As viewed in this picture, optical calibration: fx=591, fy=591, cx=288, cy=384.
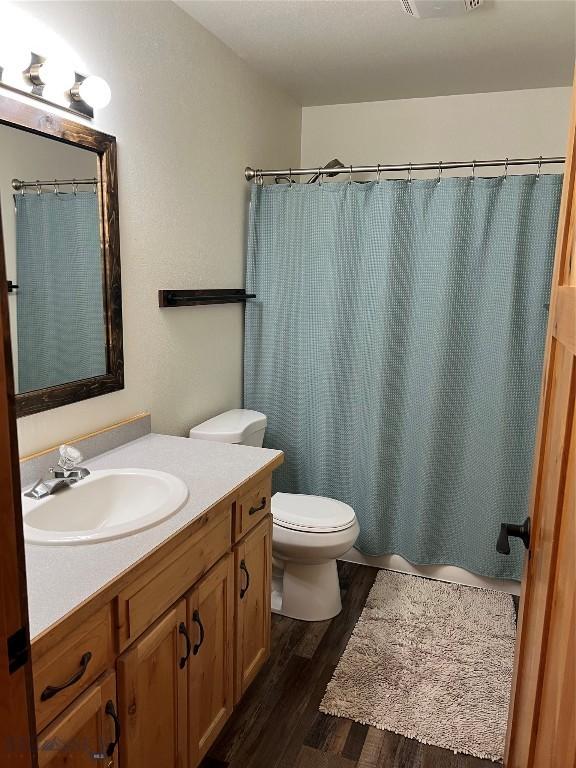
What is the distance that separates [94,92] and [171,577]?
136 centimetres

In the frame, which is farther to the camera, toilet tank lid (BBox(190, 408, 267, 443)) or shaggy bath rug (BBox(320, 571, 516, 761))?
toilet tank lid (BBox(190, 408, 267, 443))

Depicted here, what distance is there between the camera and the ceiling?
2.16m

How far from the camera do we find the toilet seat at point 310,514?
2.38 metres

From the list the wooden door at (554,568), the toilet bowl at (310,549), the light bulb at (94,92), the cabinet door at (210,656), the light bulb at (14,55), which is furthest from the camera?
the toilet bowl at (310,549)

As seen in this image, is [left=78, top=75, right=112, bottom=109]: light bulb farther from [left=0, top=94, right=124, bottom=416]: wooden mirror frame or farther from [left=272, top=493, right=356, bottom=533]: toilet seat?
[left=272, top=493, right=356, bottom=533]: toilet seat

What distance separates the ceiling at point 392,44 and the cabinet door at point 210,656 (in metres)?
1.95

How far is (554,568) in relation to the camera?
35.1 inches

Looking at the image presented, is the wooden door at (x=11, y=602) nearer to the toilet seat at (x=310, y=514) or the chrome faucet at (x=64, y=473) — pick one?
the chrome faucet at (x=64, y=473)

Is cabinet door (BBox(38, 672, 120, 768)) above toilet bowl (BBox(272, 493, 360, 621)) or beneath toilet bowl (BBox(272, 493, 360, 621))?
above

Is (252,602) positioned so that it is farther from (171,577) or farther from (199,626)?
(171,577)

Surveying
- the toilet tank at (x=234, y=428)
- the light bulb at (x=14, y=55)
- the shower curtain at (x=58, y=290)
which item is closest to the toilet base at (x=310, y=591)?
the toilet tank at (x=234, y=428)

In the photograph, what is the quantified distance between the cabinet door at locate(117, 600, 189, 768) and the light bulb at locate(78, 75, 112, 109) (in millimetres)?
1417

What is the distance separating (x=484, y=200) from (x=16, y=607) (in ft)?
7.94

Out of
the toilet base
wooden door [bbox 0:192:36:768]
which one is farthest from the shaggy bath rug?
wooden door [bbox 0:192:36:768]
